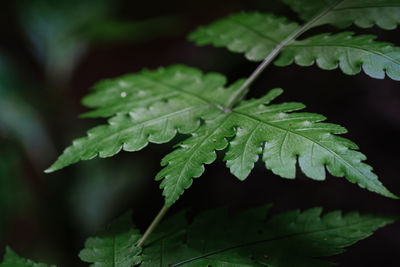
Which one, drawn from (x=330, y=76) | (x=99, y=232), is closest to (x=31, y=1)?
(x=330, y=76)

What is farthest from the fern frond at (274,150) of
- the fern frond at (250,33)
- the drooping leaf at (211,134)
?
the fern frond at (250,33)

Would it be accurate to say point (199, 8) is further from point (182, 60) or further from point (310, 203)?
point (310, 203)

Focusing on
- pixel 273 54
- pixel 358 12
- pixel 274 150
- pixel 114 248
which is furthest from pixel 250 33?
pixel 114 248

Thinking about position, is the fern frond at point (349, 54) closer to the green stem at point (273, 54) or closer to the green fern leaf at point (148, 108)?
the green stem at point (273, 54)

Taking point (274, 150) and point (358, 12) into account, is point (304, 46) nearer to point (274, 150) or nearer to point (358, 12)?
point (358, 12)

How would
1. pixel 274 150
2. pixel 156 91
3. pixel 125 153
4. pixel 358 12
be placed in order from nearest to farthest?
pixel 274 150
pixel 358 12
pixel 156 91
pixel 125 153

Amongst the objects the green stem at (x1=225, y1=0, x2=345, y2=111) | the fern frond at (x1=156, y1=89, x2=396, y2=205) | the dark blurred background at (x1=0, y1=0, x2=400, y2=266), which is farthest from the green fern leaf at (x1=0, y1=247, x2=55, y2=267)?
the dark blurred background at (x1=0, y1=0, x2=400, y2=266)
